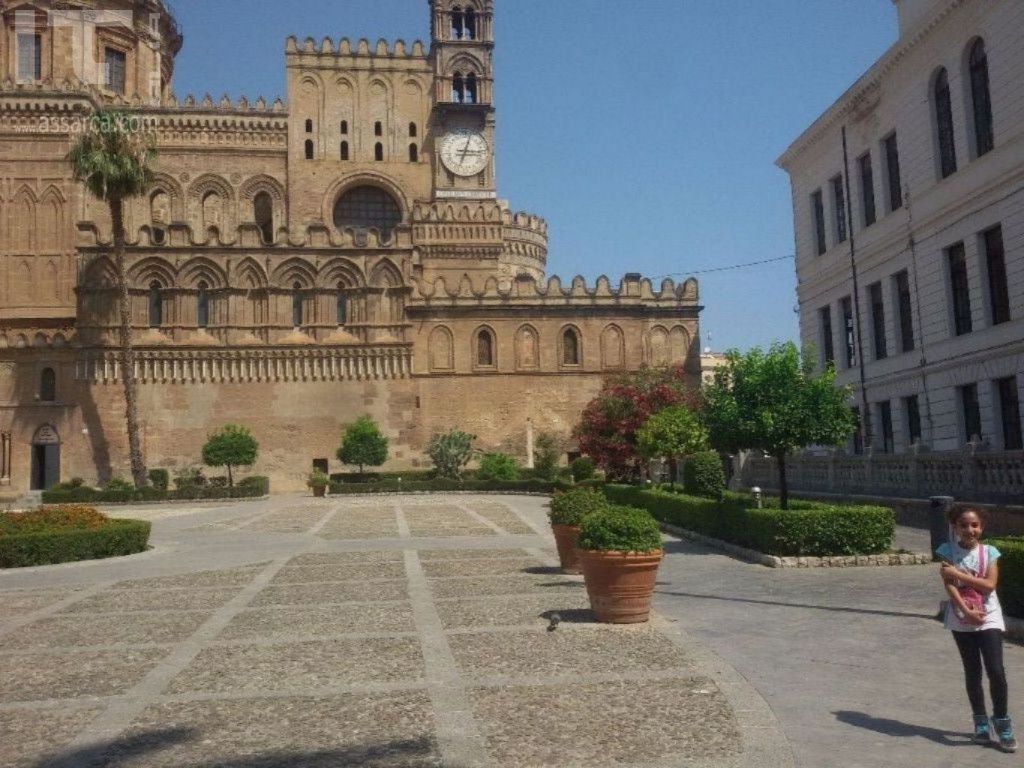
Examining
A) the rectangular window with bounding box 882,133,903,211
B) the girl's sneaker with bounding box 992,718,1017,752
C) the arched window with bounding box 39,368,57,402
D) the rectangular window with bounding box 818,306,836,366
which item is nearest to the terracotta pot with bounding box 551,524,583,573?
the girl's sneaker with bounding box 992,718,1017,752

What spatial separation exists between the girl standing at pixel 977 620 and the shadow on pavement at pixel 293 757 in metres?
3.27

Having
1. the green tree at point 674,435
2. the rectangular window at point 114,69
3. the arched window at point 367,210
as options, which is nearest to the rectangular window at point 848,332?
the green tree at point 674,435

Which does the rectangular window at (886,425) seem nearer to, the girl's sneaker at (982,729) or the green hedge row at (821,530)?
the green hedge row at (821,530)

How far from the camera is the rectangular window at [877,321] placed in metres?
28.3

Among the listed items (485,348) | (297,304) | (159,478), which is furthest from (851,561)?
(297,304)

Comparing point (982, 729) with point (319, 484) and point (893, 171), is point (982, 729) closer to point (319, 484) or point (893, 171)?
point (893, 171)

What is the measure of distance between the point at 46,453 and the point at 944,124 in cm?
4068

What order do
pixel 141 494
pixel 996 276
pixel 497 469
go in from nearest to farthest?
pixel 996 276 → pixel 141 494 → pixel 497 469

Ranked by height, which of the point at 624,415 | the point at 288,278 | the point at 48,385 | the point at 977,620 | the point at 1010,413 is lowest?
the point at 977,620

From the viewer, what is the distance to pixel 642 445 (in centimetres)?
2367

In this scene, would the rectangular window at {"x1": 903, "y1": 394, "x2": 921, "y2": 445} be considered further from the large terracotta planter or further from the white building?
the large terracotta planter

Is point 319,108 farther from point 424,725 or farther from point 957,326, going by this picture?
point 424,725

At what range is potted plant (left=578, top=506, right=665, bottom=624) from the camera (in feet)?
Answer: 30.5

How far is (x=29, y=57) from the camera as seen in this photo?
54.2 meters
